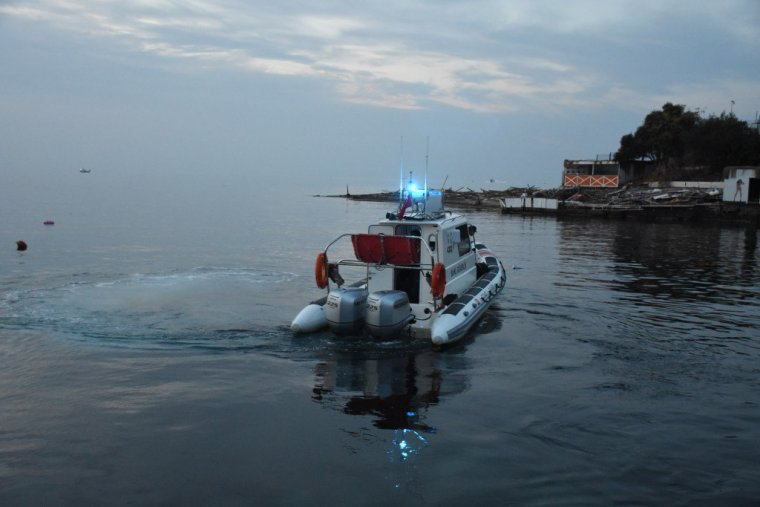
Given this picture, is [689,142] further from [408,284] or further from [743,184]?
[408,284]

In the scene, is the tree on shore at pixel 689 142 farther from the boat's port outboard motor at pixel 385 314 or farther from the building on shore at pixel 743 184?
the boat's port outboard motor at pixel 385 314

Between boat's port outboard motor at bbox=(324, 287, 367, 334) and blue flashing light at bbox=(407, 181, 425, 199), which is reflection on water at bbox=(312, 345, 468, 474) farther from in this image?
blue flashing light at bbox=(407, 181, 425, 199)

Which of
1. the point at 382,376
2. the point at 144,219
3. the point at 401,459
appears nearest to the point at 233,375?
the point at 382,376

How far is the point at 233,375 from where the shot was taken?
11.0 metres

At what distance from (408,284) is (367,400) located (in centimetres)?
437

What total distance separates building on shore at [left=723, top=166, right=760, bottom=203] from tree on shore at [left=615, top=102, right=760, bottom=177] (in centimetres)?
1164

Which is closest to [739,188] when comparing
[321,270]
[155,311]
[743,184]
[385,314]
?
[743,184]

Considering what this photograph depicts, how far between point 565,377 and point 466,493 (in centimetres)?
472

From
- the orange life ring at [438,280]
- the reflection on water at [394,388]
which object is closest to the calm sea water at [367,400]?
the reflection on water at [394,388]

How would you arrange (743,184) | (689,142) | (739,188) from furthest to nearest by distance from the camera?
(689,142) < (739,188) < (743,184)

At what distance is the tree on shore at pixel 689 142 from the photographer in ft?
196

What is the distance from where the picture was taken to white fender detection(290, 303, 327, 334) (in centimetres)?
1293

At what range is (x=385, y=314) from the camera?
12.0 m

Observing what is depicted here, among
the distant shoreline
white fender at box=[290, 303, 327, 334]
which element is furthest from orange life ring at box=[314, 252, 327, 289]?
the distant shoreline
